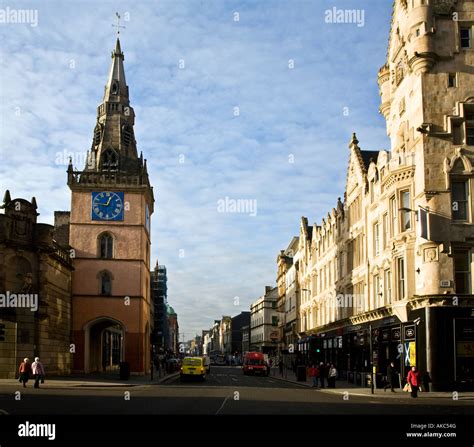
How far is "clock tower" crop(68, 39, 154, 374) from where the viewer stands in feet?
185

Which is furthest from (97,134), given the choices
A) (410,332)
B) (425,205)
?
(410,332)

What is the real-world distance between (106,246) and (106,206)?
3457 millimetres

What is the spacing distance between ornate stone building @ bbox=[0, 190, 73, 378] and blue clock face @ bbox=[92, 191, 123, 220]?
40.2ft

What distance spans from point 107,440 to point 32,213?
32200 mm

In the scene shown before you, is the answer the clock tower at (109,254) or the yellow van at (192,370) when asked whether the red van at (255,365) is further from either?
the yellow van at (192,370)

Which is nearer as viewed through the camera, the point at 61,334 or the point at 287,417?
the point at 287,417

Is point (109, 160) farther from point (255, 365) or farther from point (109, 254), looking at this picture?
point (255, 365)

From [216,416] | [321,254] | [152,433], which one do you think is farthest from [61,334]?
[152,433]

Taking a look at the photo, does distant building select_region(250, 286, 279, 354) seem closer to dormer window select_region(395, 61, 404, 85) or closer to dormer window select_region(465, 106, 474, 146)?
dormer window select_region(395, 61, 404, 85)

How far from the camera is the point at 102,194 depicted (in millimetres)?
58562

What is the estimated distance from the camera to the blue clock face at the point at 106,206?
191ft

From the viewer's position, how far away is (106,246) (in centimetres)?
5797

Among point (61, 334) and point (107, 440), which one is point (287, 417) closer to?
point (107, 440)

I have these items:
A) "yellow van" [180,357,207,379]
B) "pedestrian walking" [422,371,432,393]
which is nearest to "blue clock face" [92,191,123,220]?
"yellow van" [180,357,207,379]
